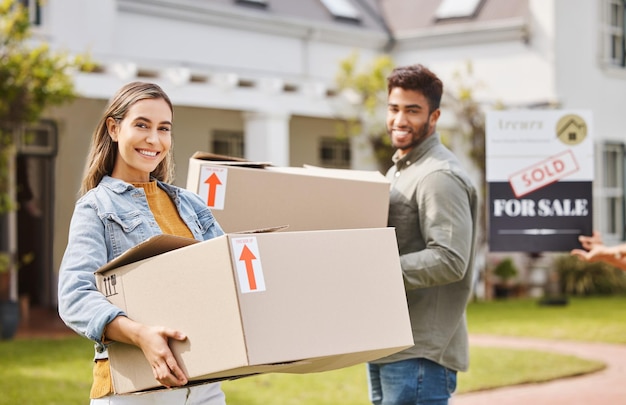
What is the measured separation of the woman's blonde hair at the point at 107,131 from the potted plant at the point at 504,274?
544 inches

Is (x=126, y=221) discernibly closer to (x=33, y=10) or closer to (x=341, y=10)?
(x=33, y=10)

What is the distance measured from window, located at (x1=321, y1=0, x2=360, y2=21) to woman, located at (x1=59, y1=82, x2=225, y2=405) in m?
14.4

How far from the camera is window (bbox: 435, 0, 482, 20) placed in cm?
1717

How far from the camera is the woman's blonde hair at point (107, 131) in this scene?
264 cm

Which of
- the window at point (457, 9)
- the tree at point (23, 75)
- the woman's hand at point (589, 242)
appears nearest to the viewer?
the woman's hand at point (589, 242)

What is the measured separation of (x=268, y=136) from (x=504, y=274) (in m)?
5.03

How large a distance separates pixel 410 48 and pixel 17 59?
930cm

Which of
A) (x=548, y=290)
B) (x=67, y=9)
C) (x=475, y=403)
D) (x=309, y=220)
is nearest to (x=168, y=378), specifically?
(x=309, y=220)

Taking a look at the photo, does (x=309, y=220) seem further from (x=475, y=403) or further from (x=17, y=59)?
(x=17, y=59)

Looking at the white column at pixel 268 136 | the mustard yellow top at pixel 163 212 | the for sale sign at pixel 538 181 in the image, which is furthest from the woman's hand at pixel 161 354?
the white column at pixel 268 136

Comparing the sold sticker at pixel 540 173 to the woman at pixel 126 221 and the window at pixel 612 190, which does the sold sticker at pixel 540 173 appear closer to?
the woman at pixel 126 221

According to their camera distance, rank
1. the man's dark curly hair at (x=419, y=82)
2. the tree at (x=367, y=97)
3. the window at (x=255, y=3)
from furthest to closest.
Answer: the window at (x=255, y=3) → the tree at (x=367, y=97) → the man's dark curly hair at (x=419, y=82)

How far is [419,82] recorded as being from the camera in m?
3.60

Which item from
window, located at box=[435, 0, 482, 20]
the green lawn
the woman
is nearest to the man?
the woman
